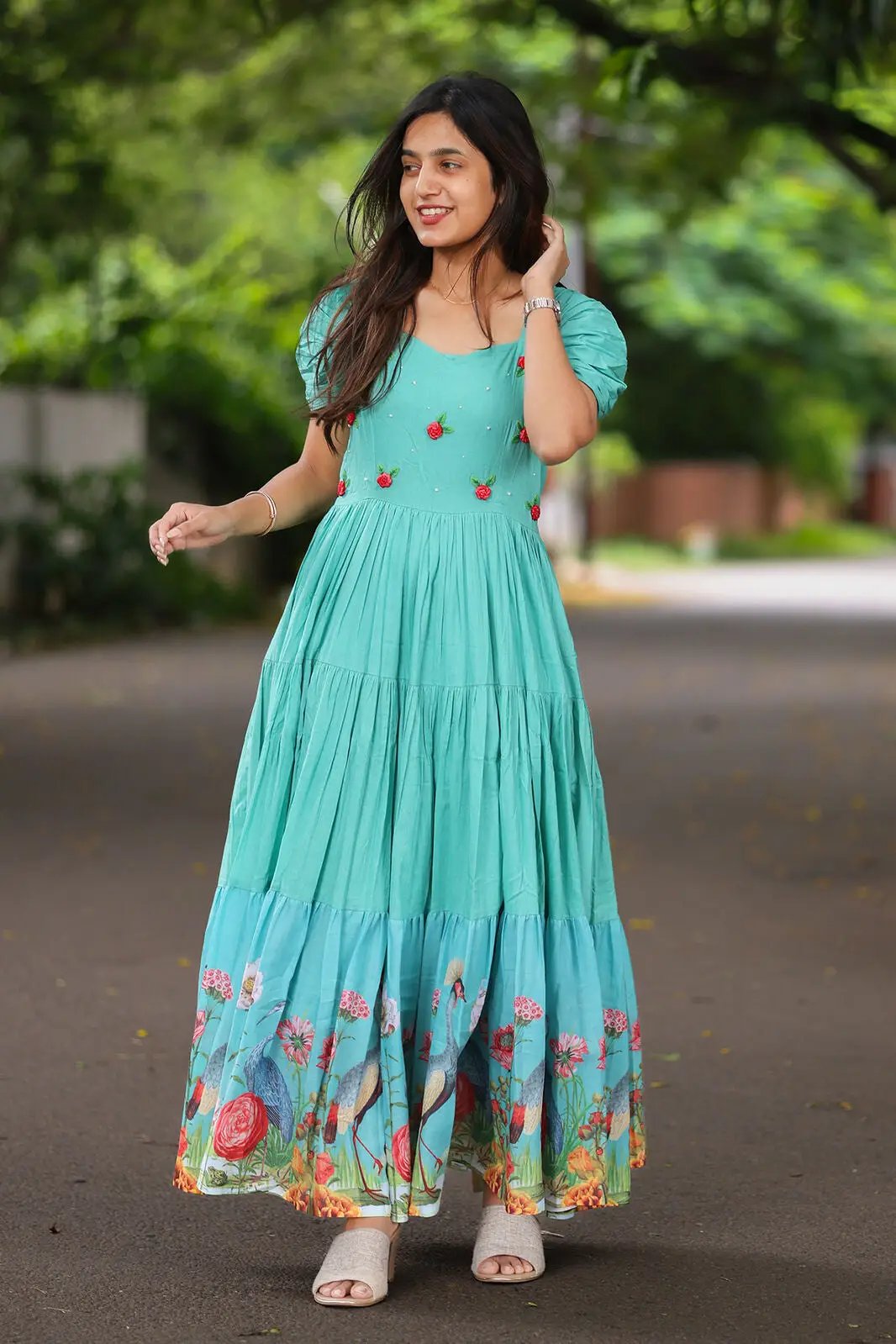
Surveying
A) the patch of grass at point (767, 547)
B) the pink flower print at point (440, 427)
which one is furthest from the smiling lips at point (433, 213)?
the patch of grass at point (767, 547)

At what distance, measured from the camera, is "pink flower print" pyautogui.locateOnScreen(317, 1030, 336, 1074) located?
3.59 m

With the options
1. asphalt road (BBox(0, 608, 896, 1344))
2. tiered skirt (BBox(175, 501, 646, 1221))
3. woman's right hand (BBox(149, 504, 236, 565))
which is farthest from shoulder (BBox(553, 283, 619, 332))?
asphalt road (BBox(0, 608, 896, 1344))

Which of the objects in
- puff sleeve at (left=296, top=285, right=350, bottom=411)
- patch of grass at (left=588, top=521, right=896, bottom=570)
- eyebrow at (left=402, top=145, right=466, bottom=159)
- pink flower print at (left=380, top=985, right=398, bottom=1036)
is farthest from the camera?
patch of grass at (left=588, top=521, right=896, bottom=570)

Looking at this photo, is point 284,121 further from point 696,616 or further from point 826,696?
point 826,696

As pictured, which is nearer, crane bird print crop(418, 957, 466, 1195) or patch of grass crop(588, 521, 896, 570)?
crane bird print crop(418, 957, 466, 1195)

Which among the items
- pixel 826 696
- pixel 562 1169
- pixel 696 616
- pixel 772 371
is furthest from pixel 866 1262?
pixel 772 371

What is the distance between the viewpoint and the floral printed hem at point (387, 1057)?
11.7ft

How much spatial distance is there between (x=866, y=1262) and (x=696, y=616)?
62.4ft

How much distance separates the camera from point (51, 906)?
709 cm

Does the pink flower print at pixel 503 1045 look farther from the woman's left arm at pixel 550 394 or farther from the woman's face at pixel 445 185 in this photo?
the woman's face at pixel 445 185

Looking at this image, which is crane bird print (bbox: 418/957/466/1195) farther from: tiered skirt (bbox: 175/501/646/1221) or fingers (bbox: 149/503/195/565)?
fingers (bbox: 149/503/195/565)

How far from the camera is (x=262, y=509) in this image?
390 cm

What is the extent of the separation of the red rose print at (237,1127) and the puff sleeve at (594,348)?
1.26 metres

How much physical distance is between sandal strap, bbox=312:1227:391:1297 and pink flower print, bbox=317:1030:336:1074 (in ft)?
0.95
